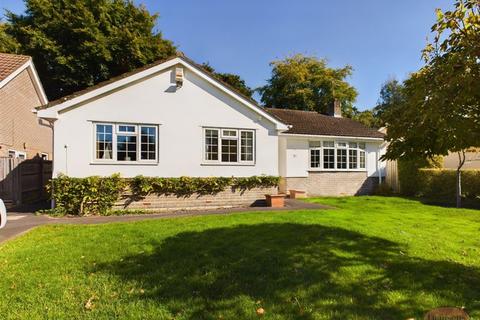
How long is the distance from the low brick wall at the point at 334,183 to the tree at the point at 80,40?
17980mm

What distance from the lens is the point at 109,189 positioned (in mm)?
12398

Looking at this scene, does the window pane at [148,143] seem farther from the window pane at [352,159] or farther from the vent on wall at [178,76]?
the window pane at [352,159]

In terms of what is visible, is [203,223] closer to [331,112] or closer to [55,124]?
[55,124]

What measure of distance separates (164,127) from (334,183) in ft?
35.9

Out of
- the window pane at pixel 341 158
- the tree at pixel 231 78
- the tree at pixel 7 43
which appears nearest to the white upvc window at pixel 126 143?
the window pane at pixel 341 158

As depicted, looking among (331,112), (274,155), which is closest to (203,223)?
(274,155)

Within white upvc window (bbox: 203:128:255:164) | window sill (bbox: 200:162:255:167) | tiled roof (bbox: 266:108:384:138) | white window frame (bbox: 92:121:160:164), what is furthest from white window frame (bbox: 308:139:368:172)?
white window frame (bbox: 92:121:160:164)

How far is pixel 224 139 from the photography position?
14.6m

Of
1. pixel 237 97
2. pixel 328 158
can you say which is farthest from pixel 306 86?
pixel 237 97

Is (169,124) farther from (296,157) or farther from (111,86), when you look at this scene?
(296,157)

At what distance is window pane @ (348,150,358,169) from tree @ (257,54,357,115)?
63.9 feet

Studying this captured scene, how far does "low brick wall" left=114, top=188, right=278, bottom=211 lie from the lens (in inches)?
511

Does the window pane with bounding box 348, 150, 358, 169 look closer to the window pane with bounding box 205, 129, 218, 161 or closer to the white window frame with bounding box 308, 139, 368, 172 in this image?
the white window frame with bounding box 308, 139, 368, 172

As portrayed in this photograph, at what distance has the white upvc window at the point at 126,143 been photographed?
12938 millimetres
